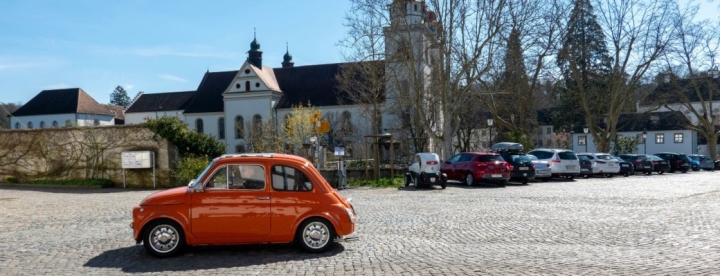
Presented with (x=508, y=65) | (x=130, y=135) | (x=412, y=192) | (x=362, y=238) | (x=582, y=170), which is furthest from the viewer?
(x=508, y=65)

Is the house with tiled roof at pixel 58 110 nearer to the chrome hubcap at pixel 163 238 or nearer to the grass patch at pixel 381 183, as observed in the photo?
the grass patch at pixel 381 183

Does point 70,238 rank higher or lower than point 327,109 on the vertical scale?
lower

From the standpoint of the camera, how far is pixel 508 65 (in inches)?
1500

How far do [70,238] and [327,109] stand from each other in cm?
6202

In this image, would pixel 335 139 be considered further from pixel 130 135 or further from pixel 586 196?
pixel 586 196

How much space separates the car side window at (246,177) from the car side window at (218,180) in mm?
77

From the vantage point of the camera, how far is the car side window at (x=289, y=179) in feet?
32.0

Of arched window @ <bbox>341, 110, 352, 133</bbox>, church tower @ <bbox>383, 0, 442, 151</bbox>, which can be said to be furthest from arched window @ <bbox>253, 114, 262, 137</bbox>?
church tower @ <bbox>383, 0, 442, 151</bbox>

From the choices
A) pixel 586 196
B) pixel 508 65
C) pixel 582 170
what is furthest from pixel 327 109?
pixel 586 196

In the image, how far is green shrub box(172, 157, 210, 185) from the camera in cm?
2528

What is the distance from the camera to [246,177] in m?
9.73

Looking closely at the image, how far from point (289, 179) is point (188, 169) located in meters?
16.7

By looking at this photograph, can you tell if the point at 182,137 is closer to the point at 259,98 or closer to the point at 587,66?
the point at 587,66

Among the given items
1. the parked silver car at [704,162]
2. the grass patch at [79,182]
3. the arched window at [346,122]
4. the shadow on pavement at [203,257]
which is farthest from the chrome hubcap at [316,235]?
the arched window at [346,122]
